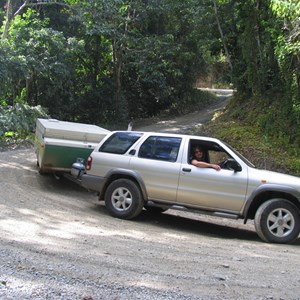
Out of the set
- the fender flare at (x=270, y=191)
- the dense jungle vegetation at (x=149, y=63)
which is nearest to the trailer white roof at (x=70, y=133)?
the fender flare at (x=270, y=191)

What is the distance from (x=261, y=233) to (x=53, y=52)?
16.2m

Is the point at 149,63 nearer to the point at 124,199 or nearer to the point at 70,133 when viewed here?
the point at 70,133

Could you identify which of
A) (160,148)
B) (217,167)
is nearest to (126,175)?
(160,148)

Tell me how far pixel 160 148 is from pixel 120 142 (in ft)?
2.90

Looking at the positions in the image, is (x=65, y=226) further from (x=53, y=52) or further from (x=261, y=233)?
(x=53, y=52)

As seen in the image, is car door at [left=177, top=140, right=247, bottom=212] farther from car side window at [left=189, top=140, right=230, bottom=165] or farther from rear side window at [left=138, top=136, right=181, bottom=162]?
rear side window at [left=138, top=136, right=181, bottom=162]

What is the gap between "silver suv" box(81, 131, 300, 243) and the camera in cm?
728

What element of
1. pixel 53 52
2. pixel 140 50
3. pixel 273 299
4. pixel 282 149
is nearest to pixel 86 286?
pixel 273 299

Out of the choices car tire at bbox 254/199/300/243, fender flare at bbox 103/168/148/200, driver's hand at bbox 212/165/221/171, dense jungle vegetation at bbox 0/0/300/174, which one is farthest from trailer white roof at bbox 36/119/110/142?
dense jungle vegetation at bbox 0/0/300/174

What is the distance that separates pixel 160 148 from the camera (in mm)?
8289

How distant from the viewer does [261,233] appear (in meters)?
7.30

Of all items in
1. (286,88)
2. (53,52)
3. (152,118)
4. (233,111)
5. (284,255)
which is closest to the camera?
(284,255)

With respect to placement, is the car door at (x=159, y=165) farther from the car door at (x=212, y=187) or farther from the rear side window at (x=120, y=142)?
the rear side window at (x=120, y=142)

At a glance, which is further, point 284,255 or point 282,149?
point 282,149
